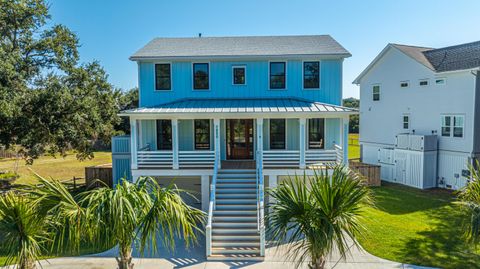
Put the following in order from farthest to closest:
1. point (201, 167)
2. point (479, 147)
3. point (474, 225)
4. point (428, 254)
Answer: point (479, 147), point (201, 167), point (428, 254), point (474, 225)

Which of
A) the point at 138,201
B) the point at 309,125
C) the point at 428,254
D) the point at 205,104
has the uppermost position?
the point at 205,104

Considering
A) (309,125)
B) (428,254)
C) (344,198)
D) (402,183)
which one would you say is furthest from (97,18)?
(402,183)

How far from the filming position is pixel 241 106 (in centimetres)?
1454

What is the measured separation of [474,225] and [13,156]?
45.6 metres

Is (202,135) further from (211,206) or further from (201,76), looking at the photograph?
(211,206)

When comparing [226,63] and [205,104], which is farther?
[226,63]

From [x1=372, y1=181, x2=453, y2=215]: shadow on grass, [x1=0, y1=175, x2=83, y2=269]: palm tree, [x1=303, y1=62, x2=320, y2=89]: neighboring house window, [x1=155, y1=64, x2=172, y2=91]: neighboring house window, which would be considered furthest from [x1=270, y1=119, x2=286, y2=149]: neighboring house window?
[x1=0, y1=175, x2=83, y2=269]: palm tree

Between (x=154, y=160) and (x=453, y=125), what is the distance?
17.7m

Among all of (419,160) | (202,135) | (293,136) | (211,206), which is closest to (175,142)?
(202,135)

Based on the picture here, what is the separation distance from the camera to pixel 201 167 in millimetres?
13727

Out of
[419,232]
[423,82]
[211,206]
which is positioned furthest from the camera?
[423,82]

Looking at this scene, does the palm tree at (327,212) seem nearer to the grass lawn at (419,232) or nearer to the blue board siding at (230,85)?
the grass lawn at (419,232)

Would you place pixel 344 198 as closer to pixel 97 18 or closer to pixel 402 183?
pixel 402 183

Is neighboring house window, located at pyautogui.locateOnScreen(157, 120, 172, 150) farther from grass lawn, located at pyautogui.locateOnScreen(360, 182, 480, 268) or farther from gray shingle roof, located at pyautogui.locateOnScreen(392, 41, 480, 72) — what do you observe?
gray shingle roof, located at pyautogui.locateOnScreen(392, 41, 480, 72)
